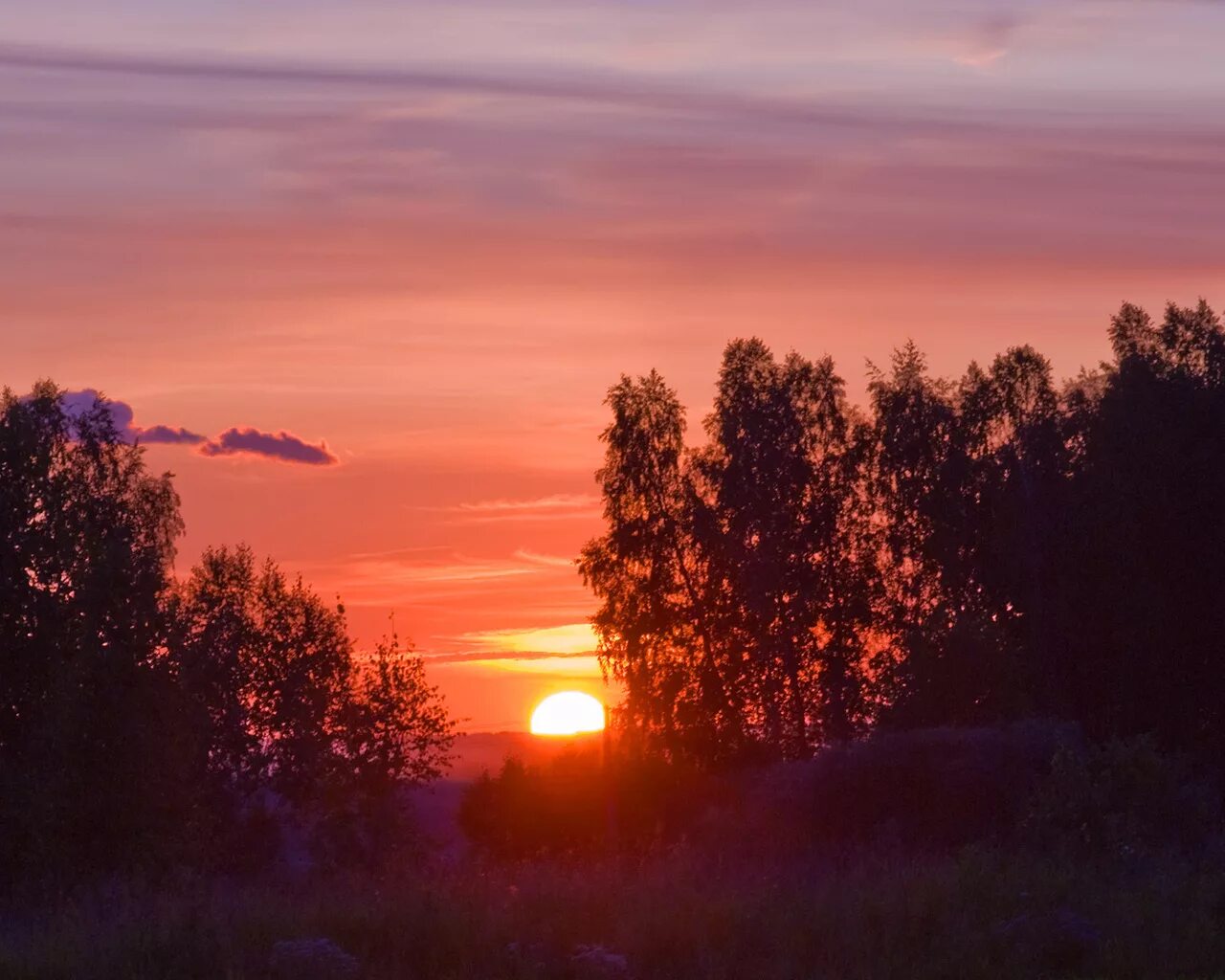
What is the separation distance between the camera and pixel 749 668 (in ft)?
175

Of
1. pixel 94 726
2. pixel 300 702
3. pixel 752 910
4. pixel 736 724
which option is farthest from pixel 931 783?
pixel 300 702

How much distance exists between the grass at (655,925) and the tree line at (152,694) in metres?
8.94

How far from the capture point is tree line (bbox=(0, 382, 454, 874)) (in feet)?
98.5

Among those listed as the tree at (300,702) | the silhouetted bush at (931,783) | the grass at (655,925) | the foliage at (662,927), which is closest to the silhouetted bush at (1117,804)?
the silhouetted bush at (931,783)

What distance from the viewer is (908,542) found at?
56219 millimetres

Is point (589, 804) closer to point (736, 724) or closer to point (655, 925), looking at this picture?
point (736, 724)

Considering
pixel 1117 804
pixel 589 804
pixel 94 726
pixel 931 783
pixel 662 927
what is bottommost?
pixel 662 927

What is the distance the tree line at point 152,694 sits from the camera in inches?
1182

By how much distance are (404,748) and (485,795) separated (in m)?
5.26

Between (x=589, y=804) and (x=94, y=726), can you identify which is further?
(x=589, y=804)

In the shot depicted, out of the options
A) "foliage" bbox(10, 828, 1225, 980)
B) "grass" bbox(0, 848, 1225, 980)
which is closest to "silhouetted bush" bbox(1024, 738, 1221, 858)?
"grass" bbox(0, 848, 1225, 980)

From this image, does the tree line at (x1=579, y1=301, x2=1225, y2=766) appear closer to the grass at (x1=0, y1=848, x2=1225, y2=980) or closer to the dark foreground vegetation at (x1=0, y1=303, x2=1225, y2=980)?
the dark foreground vegetation at (x1=0, y1=303, x2=1225, y2=980)

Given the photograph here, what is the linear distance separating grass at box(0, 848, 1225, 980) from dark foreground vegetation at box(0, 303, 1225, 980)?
6 cm

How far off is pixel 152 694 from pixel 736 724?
2559 cm
